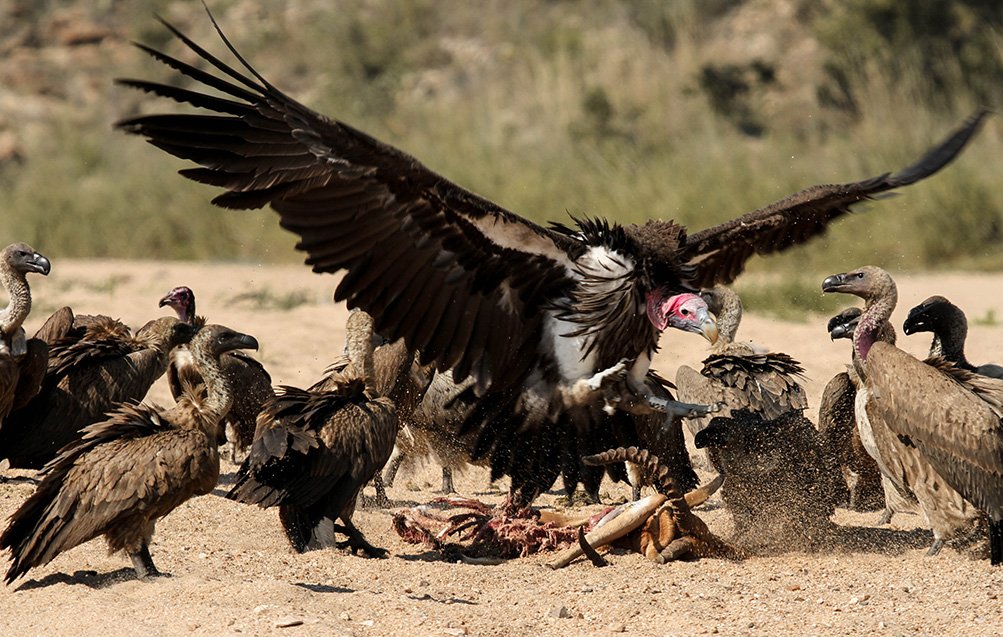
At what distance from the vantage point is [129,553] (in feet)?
14.4

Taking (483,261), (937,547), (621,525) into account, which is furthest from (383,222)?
(937,547)

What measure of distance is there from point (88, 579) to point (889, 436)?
11.1 ft

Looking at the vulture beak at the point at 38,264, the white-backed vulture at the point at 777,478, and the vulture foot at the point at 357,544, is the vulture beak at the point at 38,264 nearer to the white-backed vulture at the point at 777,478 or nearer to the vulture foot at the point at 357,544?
the vulture foot at the point at 357,544

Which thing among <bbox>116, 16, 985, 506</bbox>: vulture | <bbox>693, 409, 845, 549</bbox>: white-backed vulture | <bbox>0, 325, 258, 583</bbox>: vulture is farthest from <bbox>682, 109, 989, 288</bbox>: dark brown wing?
<bbox>0, 325, 258, 583</bbox>: vulture

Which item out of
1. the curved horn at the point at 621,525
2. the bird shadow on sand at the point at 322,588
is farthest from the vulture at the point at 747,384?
the bird shadow on sand at the point at 322,588

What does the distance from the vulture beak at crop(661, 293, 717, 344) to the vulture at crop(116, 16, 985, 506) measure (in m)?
0.04

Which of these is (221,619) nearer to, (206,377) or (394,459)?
(206,377)

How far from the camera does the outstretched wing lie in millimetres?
4398

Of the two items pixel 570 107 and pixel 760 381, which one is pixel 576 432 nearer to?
pixel 760 381

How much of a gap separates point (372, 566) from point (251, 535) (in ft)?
2.43

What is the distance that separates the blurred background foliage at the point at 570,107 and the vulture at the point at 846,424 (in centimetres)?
575

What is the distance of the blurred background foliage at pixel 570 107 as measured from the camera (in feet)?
50.1

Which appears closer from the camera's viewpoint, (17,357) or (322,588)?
(322,588)

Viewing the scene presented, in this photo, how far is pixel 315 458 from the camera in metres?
4.87
